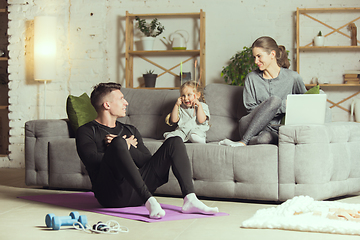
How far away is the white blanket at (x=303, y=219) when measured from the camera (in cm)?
178

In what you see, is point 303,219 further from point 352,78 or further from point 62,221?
point 352,78

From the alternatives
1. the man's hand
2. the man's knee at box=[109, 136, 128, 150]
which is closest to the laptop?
the man's hand

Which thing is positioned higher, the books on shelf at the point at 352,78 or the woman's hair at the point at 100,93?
the books on shelf at the point at 352,78

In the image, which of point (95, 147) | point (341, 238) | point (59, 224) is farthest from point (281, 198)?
point (59, 224)

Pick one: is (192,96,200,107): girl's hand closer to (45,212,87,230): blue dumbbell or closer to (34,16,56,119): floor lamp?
(45,212,87,230): blue dumbbell

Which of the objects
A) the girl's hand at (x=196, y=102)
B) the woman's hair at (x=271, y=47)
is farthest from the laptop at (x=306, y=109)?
the girl's hand at (x=196, y=102)

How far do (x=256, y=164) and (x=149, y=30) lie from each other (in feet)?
9.15

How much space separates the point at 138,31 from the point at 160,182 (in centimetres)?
314

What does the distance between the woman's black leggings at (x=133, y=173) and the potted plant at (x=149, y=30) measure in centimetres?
283

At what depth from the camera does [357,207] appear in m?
2.20

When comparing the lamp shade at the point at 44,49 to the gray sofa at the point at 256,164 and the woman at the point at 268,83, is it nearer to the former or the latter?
the gray sofa at the point at 256,164

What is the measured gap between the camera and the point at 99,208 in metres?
2.28

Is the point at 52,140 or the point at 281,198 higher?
the point at 52,140

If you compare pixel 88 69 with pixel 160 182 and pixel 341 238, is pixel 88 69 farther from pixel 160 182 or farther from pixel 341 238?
pixel 341 238
